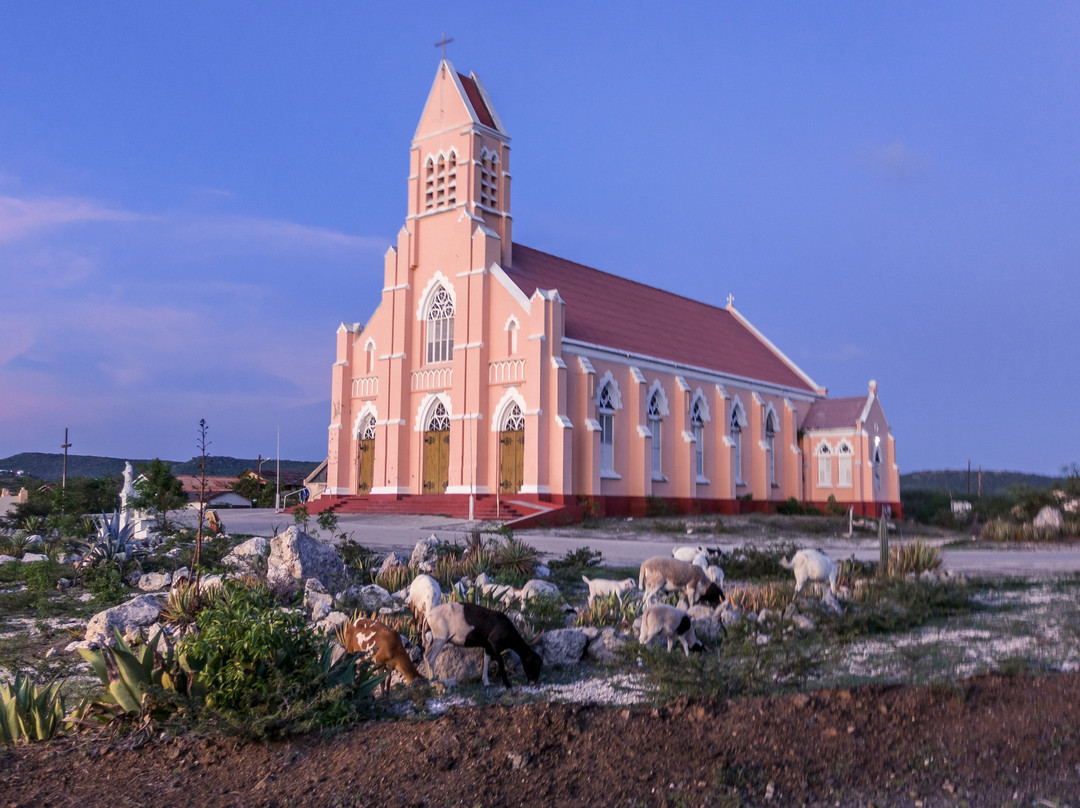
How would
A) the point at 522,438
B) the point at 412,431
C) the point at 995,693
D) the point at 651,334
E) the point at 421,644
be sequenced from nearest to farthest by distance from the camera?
the point at 995,693, the point at 421,644, the point at 522,438, the point at 412,431, the point at 651,334

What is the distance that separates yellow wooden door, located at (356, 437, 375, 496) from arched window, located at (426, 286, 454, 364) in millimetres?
4532

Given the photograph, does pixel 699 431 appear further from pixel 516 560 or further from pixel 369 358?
pixel 516 560

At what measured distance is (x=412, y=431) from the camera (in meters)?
35.9

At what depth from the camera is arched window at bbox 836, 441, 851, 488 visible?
43972mm

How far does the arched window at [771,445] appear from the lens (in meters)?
42.4

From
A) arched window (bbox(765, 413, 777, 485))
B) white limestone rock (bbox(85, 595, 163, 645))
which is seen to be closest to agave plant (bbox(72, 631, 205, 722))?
white limestone rock (bbox(85, 595, 163, 645))

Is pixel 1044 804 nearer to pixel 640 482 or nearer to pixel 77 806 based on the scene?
pixel 77 806

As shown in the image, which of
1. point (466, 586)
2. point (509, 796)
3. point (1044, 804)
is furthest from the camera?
point (466, 586)

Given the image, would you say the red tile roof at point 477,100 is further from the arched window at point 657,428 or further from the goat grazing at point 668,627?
the goat grazing at point 668,627

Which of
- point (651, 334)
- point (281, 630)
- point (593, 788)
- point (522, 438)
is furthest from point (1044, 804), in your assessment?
point (651, 334)

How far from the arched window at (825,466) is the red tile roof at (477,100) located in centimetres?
2197

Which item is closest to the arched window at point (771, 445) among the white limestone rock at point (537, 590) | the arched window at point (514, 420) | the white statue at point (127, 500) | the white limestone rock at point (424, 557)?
the arched window at point (514, 420)

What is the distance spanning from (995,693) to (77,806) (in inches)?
237

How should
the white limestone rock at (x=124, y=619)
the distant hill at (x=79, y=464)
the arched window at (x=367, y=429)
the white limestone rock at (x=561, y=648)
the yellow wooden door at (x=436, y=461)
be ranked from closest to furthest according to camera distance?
1. the white limestone rock at (x=561, y=648)
2. the white limestone rock at (x=124, y=619)
3. the yellow wooden door at (x=436, y=461)
4. the arched window at (x=367, y=429)
5. the distant hill at (x=79, y=464)
